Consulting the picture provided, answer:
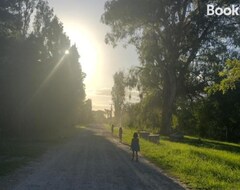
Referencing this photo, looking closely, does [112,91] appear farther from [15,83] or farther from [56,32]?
[15,83]

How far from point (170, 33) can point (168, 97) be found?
25.5ft

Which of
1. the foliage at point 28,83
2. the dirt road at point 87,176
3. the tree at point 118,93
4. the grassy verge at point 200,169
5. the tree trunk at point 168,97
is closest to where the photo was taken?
the dirt road at point 87,176

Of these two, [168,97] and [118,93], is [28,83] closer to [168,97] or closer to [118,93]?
[168,97]

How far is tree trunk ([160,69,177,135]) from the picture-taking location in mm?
45812

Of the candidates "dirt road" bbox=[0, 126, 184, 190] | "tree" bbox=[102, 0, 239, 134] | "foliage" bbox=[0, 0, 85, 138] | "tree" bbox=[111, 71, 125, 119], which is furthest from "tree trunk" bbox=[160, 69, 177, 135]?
"tree" bbox=[111, 71, 125, 119]

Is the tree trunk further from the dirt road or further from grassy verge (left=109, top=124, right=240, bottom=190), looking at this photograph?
the dirt road

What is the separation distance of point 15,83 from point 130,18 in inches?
511

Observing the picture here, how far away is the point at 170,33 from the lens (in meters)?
43.8

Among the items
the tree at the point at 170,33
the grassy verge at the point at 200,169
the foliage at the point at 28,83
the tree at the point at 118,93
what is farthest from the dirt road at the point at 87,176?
the tree at the point at 118,93

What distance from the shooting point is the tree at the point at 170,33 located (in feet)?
135

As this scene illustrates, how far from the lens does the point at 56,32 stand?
56.8m

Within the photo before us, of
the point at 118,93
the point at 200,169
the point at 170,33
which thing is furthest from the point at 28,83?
the point at 118,93

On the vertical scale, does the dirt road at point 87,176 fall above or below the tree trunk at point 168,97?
below

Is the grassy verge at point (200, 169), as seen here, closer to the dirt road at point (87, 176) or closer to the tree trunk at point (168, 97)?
the dirt road at point (87, 176)
